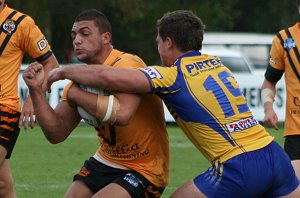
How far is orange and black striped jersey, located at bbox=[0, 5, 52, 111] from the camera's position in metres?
8.55

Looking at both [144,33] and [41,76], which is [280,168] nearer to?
[41,76]

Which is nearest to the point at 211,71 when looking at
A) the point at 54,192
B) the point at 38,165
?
the point at 54,192

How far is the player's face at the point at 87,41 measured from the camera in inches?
277

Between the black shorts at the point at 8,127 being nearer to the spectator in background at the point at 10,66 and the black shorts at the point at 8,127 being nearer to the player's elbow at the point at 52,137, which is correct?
the spectator in background at the point at 10,66

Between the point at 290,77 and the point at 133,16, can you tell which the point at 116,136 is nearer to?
the point at 290,77

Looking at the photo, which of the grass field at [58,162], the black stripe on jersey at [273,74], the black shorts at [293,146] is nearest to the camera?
the black shorts at [293,146]

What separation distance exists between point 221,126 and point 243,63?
1711cm

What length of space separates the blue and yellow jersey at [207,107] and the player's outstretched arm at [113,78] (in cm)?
6

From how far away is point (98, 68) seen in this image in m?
6.46

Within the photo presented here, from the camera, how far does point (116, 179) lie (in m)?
7.10

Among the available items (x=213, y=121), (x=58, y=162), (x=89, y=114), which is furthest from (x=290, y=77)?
(x=58, y=162)

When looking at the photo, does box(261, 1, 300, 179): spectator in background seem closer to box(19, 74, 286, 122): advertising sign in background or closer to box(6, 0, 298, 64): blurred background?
box(19, 74, 286, 122): advertising sign in background

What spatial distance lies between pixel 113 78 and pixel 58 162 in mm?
8040

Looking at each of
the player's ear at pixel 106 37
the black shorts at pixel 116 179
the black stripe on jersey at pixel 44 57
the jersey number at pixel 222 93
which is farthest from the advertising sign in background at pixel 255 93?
the jersey number at pixel 222 93
